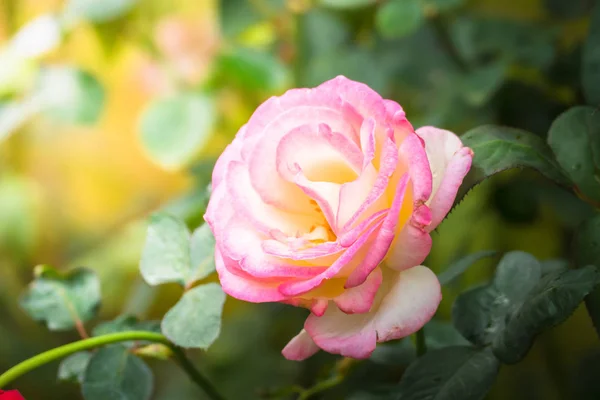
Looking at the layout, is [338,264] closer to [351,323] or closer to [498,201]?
[351,323]

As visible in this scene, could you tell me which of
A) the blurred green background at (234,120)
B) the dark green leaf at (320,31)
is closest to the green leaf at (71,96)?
the blurred green background at (234,120)

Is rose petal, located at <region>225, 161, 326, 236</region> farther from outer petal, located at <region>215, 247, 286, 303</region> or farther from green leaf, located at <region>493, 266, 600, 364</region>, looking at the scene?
green leaf, located at <region>493, 266, 600, 364</region>

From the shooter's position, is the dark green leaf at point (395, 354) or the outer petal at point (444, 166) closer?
the outer petal at point (444, 166)

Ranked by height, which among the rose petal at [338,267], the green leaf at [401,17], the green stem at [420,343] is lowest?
the green stem at [420,343]

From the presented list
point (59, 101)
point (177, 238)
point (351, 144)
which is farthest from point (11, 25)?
point (351, 144)

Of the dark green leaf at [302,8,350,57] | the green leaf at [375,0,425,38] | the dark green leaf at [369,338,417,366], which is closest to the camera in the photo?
the dark green leaf at [369,338,417,366]

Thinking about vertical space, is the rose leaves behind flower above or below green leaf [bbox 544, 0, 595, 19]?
below

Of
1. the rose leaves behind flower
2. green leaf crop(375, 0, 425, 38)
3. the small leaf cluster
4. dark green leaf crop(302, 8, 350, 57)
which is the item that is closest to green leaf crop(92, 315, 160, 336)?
the small leaf cluster

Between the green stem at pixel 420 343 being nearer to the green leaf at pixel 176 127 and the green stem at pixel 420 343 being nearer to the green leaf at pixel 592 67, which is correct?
the green leaf at pixel 592 67
